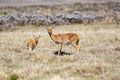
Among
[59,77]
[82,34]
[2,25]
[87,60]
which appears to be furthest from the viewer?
[2,25]

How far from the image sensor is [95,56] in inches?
659

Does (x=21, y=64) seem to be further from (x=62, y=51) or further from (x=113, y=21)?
(x=113, y=21)

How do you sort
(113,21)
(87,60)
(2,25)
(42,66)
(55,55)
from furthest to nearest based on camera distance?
(113,21) < (2,25) < (55,55) < (87,60) < (42,66)

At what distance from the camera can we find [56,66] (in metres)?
14.8

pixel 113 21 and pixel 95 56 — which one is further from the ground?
pixel 95 56

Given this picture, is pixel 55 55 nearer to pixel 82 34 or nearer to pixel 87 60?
pixel 87 60

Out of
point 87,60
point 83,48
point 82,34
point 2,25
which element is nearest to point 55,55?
point 87,60

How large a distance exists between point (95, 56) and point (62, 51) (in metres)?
2.22

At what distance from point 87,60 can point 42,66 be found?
2100 mm

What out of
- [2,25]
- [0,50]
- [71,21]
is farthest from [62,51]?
[71,21]

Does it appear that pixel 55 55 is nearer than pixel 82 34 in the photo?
Yes

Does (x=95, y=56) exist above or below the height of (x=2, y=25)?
above

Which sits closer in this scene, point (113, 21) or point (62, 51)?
point (62, 51)

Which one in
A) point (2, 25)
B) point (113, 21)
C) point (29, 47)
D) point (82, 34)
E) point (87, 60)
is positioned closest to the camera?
point (87, 60)
